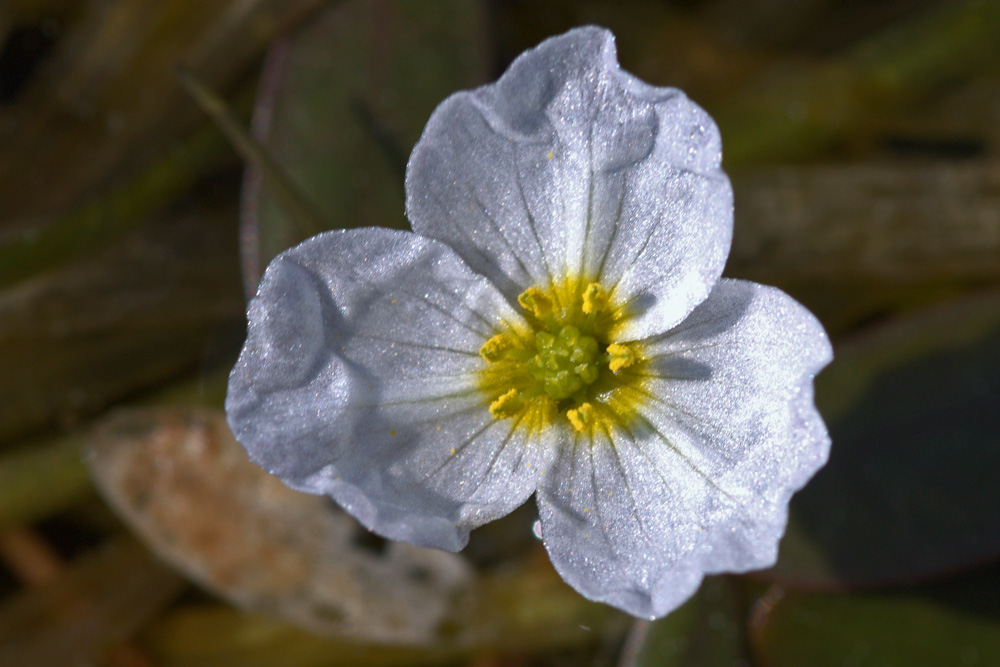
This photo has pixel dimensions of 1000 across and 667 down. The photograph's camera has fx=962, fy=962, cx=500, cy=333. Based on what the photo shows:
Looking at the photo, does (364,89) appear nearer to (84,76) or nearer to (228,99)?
(228,99)

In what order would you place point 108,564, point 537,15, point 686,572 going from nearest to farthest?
point 686,572, point 108,564, point 537,15

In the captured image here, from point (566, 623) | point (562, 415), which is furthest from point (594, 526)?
point (566, 623)

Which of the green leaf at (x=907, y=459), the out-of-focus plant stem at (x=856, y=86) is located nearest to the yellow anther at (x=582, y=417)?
the green leaf at (x=907, y=459)

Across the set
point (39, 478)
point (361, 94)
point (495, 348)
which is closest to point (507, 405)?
point (495, 348)

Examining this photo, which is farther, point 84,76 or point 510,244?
point 84,76

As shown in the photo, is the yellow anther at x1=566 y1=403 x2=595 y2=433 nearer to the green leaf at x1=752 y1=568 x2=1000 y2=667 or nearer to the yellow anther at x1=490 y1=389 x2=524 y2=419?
the yellow anther at x1=490 y1=389 x2=524 y2=419

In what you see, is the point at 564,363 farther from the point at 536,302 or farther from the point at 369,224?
the point at 369,224

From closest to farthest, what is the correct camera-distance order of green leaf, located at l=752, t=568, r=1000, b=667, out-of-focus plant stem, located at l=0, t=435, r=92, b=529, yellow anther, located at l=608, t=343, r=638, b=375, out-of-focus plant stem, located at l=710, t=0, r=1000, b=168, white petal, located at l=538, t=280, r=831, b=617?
white petal, located at l=538, t=280, r=831, b=617
yellow anther, located at l=608, t=343, r=638, b=375
green leaf, located at l=752, t=568, r=1000, b=667
out-of-focus plant stem, located at l=0, t=435, r=92, b=529
out-of-focus plant stem, located at l=710, t=0, r=1000, b=168

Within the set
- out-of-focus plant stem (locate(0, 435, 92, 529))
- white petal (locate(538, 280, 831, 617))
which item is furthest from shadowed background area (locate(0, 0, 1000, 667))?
white petal (locate(538, 280, 831, 617))

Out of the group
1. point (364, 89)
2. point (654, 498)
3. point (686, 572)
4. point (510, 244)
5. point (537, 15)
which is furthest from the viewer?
point (537, 15)
